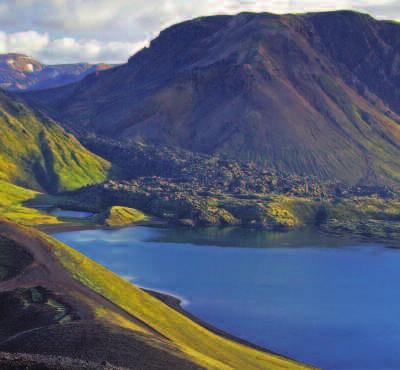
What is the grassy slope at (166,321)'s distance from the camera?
10406 centimetres

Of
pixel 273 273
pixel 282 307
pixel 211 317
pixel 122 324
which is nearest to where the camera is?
pixel 122 324

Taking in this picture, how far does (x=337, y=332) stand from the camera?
438 feet

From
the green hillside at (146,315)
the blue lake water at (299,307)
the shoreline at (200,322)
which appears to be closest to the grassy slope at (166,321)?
the green hillside at (146,315)

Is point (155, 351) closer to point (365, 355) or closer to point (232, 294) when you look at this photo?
point (365, 355)

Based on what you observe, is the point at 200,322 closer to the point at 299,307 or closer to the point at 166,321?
the point at 166,321

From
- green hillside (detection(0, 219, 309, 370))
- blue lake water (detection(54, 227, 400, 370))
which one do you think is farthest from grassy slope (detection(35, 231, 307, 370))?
blue lake water (detection(54, 227, 400, 370))

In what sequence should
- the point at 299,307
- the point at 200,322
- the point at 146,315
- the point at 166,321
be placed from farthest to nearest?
the point at 299,307
the point at 200,322
the point at 166,321
the point at 146,315

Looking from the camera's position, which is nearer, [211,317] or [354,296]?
[211,317]

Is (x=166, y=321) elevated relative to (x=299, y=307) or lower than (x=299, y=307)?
elevated

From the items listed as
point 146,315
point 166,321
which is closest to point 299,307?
point 166,321

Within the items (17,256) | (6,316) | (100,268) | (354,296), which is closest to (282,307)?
(354,296)

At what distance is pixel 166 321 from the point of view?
383ft

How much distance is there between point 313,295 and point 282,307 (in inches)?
787

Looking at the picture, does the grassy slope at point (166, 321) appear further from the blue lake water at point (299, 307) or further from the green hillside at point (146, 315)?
the blue lake water at point (299, 307)
